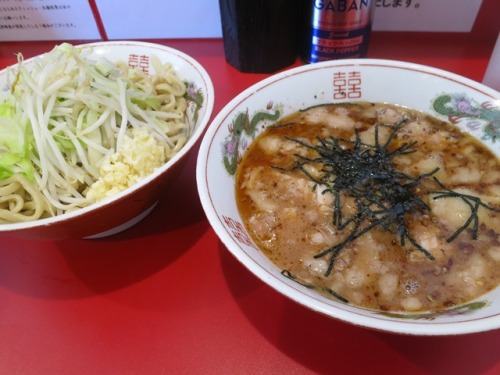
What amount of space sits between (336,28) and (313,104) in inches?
23.7

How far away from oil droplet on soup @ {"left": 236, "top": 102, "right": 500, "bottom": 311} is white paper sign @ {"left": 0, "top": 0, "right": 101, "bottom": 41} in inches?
56.7

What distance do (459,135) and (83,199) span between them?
1235 millimetres

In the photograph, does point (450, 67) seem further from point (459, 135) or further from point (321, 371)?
point (321, 371)

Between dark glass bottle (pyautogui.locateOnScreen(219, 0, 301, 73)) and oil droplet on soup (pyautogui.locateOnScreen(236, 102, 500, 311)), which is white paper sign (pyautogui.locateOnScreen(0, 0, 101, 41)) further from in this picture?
oil droplet on soup (pyautogui.locateOnScreen(236, 102, 500, 311))

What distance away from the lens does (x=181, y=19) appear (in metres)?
2.21

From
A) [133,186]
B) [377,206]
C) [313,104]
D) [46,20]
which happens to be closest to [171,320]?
[133,186]

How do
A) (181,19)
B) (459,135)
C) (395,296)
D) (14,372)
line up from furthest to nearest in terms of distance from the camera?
(181,19), (459,135), (14,372), (395,296)

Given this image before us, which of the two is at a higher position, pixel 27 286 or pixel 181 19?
pixel 181 19

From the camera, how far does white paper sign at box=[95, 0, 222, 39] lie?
213 centimetres

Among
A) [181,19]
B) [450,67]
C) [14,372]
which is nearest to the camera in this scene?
[14,372]

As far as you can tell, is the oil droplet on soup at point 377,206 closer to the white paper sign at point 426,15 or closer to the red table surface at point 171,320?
the red table surface at point 171,320

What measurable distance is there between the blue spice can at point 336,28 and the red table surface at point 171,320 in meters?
1.00

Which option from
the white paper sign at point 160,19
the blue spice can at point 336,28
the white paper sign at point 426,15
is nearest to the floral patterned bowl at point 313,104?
the blue spice can at point 336,28

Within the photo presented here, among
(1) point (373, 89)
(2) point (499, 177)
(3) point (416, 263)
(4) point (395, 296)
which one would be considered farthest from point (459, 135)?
(4) point (395, 296)
